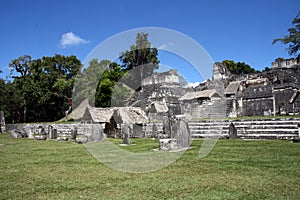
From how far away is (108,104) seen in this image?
4416 centimetres

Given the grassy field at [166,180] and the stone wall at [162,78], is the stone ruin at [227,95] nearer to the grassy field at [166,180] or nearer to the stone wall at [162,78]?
the stone wall at [162,78]

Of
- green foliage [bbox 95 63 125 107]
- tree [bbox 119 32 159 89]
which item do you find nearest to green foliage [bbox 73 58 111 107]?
green foliage [bbox 95 63 125 107]

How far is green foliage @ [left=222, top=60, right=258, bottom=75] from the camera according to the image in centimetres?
7824

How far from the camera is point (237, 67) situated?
79.9m

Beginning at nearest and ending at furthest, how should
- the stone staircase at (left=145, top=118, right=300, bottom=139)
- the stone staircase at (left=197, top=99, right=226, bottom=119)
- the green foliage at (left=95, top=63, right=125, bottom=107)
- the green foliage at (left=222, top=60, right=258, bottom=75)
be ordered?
the stone staircase at (left=145, top=118, right=300, bottom=139) < the stone staircase at (left=197, top=99, right=226, bottom=119) < the green foliage at (left=95, top=63, right=125, bottom=107) < the green foliage at (left=222, top=60, right=258, bottom=75)

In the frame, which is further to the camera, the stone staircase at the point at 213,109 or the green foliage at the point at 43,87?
the green foliage at the point at 43,87

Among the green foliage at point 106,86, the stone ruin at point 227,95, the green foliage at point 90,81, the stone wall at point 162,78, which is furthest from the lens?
the stone wall at point 162,78

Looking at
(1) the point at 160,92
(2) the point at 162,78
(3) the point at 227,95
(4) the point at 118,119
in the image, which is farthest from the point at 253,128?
(2) the point at 162,78

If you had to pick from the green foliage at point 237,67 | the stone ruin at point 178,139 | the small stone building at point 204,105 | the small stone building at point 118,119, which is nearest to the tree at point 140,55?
the small stone building at point 204,105

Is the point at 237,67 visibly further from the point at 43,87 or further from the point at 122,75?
the point at 43,87

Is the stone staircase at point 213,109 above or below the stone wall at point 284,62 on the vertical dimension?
below

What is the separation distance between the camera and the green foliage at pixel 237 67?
78238mm

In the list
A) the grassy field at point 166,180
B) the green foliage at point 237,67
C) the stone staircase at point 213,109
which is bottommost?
the grassy field at point 166,180

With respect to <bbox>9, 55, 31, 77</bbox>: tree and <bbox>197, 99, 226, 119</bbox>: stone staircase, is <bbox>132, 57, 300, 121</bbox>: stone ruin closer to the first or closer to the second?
<bbox>197, 99, 226, 119</bbox>: stone staircase
